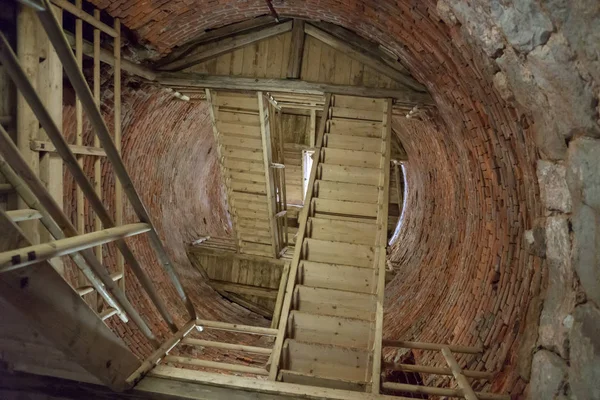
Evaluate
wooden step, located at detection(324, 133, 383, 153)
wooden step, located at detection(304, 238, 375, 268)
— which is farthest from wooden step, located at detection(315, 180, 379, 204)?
wooden step, located at detection(304, 238, 375, 268)

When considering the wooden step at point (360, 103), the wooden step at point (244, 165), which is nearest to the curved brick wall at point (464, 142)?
the wooden step at point (360, 103)

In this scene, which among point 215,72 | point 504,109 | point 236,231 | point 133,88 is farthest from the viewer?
point 236,231

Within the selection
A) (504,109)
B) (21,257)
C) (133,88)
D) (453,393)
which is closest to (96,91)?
(133,88)

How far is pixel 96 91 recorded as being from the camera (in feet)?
14.8

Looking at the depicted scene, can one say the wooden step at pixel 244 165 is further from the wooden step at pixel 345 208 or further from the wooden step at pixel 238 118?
the wooden step at pixel 345 208

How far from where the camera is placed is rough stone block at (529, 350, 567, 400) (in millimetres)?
2553

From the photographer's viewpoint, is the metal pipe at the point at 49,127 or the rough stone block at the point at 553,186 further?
the rough stone block at the point at 553,186

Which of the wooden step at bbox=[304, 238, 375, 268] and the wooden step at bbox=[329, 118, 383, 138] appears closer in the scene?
the wooden step at bbox=[304, 238, 375, 268]

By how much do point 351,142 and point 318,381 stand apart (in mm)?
3340

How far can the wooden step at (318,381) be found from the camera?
3205 mm

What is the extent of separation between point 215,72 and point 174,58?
0.64 metres

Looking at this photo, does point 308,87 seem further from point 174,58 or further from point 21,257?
point 21,257

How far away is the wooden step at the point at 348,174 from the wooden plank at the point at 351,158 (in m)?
0.10

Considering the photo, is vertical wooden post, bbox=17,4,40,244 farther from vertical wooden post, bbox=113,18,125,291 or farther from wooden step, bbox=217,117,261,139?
wooden step, bbox=217,117,261,139
